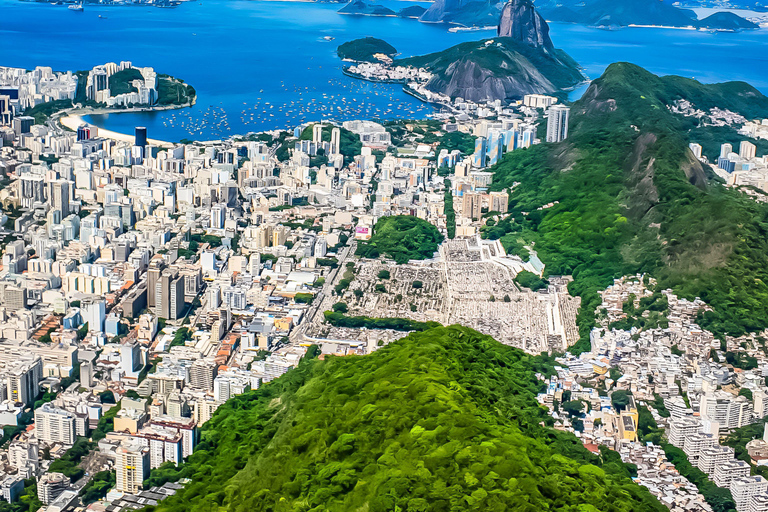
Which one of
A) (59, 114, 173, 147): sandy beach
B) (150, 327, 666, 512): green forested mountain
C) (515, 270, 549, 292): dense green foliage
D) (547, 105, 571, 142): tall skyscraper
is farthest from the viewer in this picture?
(59, 114, 173, 147): sandy beach

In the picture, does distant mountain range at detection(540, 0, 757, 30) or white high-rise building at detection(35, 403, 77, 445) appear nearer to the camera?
white high-rise building at detection(35, 403, 77, 445)

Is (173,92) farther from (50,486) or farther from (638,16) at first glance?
(638,16)

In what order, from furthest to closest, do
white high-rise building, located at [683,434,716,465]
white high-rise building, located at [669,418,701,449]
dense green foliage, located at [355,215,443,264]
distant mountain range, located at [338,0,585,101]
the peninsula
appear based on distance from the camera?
distant mountain range, located at [338,0,585,101] → the peninsula → dense green foliage, located at [355,215,443,264] → white high-rise building, located at [669,418,701,449] → white high-rise building, located at [683,434,716,465]

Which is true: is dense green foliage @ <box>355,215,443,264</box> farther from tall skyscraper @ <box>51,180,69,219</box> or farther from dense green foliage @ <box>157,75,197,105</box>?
dense green foliage @ <box>157,75,197,105</box>

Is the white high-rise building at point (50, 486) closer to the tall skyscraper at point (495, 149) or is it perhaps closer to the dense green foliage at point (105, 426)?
the dense green foliage at point (105, 426)

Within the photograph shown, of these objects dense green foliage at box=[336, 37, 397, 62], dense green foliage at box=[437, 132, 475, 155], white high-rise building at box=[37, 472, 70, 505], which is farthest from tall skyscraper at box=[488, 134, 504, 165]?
dense green foliage at box=[336, 37, 397, 62]

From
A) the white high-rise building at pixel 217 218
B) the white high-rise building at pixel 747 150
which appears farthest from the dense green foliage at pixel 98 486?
the white high-rise building at pixel 747 150

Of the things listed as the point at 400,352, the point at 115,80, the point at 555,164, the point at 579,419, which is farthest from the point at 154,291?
the point at 115,80

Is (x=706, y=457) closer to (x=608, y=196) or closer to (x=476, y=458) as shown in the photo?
(x=476, y=458)
